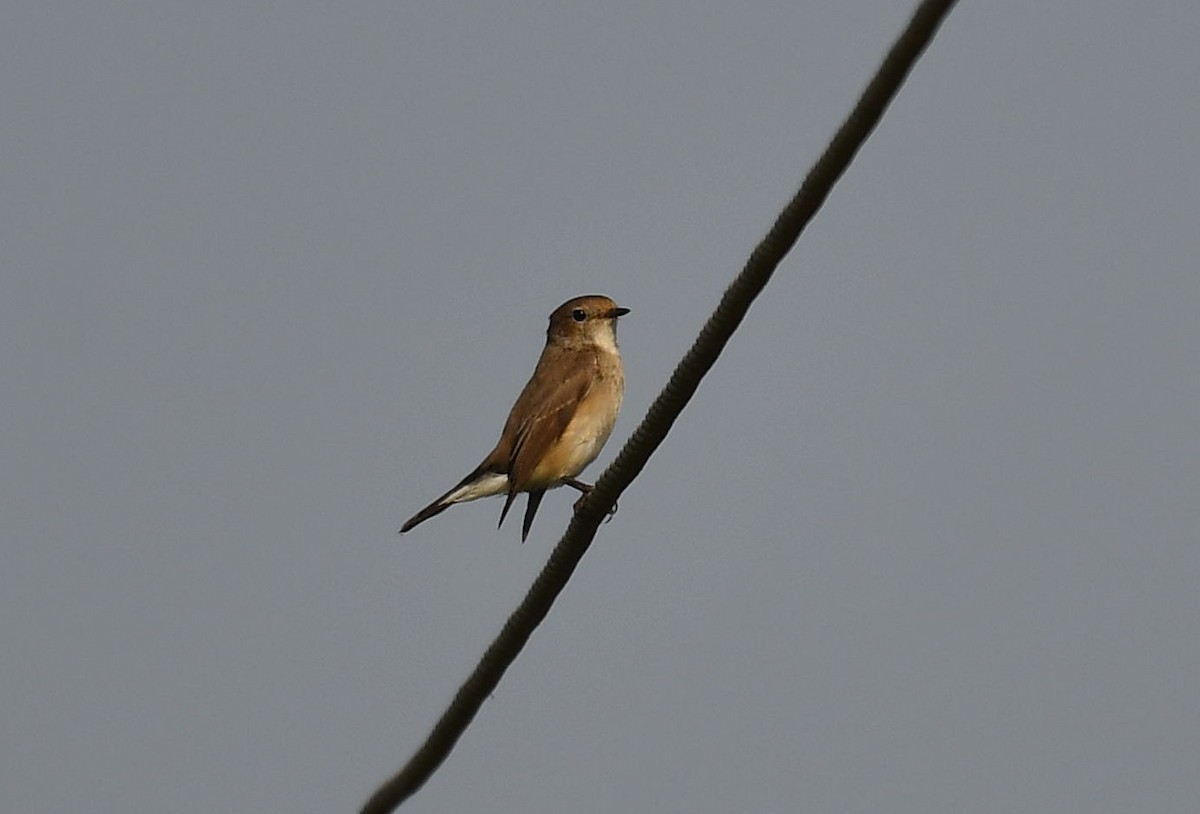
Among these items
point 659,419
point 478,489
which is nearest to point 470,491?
point 478,489

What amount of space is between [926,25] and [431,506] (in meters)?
7.93

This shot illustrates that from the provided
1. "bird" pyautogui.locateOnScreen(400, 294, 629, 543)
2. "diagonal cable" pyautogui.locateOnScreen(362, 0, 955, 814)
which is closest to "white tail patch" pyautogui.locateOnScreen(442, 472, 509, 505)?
"bird" pyautogui.locateOnScreen(400, 294, 629, 543)

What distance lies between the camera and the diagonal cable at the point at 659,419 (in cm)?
548

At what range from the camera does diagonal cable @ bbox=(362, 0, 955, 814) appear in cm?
548

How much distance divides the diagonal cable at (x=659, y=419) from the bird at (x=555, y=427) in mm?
4891

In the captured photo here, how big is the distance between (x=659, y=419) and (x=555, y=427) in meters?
5.50

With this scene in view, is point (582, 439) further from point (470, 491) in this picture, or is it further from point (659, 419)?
point (659, 419)

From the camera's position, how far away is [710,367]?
6609mm

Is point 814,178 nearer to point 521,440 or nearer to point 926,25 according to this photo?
point 926,25

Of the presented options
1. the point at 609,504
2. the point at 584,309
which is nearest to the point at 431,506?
the point at 584,309

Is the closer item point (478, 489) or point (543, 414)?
point (543, 414)

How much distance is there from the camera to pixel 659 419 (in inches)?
270

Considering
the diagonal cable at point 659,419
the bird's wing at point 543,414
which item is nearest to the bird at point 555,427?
the bird's wing at point 543,414

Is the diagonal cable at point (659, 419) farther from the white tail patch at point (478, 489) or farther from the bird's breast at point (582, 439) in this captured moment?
the white tail patch at point (478, 489)
